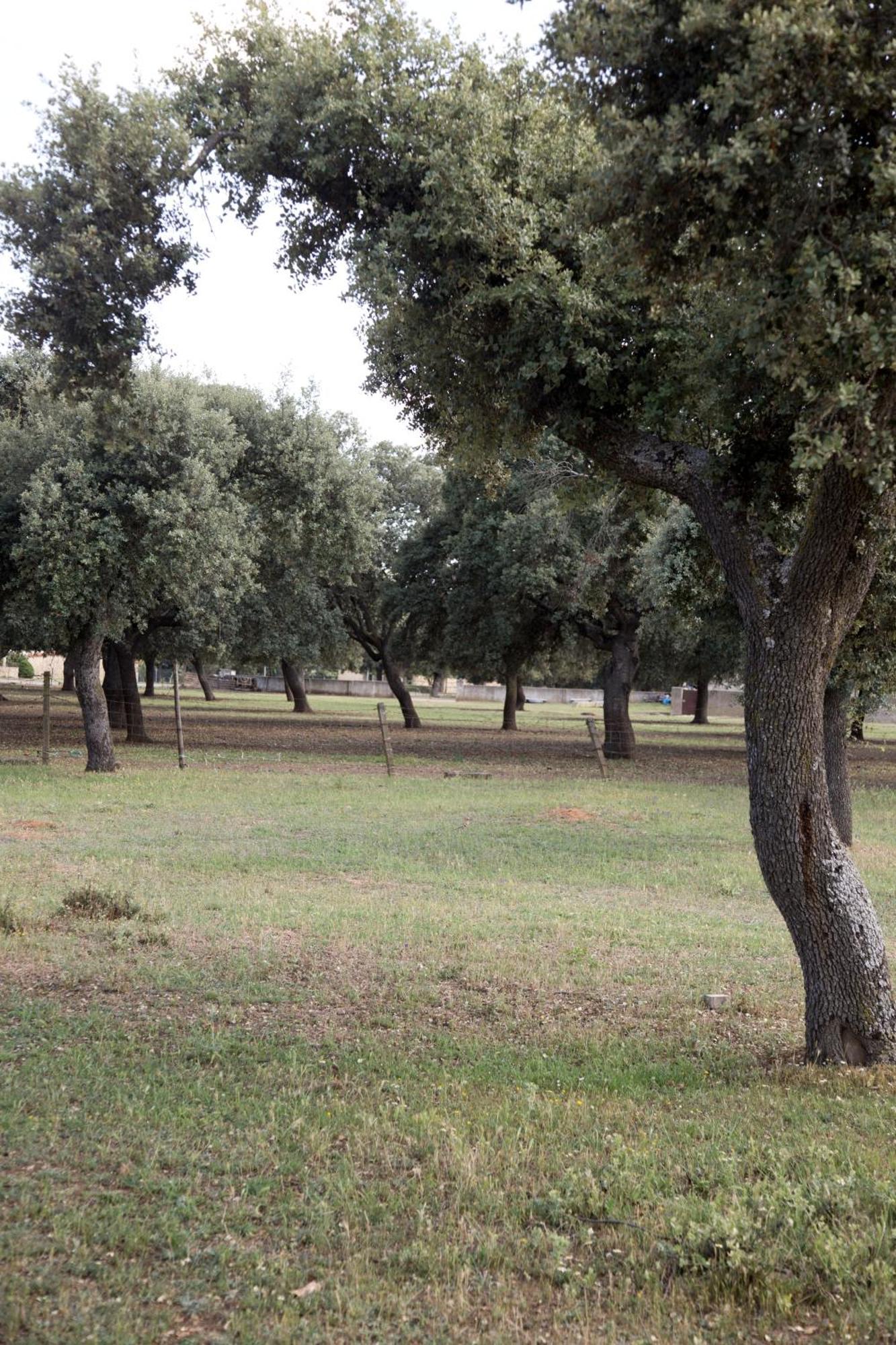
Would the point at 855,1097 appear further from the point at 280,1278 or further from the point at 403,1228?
the point at 280,1278

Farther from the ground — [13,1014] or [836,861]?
[836,861]

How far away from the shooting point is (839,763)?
14.8 metres

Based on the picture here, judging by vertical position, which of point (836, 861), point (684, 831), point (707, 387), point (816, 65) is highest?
point (816, 65)

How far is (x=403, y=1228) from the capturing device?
3881 millimetres

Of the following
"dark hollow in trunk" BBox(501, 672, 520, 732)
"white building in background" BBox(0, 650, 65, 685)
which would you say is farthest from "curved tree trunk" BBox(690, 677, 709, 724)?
"white building in background" BBox(0, 650, 65, 685)

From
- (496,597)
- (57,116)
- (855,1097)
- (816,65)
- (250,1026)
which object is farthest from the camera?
(496,597)

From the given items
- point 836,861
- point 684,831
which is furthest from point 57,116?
point 684,831

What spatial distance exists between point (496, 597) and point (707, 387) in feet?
71.7

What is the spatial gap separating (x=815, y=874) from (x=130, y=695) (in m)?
26.3

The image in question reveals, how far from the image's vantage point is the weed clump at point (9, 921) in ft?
27.0

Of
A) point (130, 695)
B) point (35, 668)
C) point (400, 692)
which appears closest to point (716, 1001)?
point (130, 695)

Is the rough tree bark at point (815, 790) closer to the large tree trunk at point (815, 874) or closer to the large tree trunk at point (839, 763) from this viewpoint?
the large tree trunk at point (815, 874)

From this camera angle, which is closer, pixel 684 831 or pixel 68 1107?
pixel 68 1107

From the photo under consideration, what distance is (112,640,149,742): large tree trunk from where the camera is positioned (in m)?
28.6
